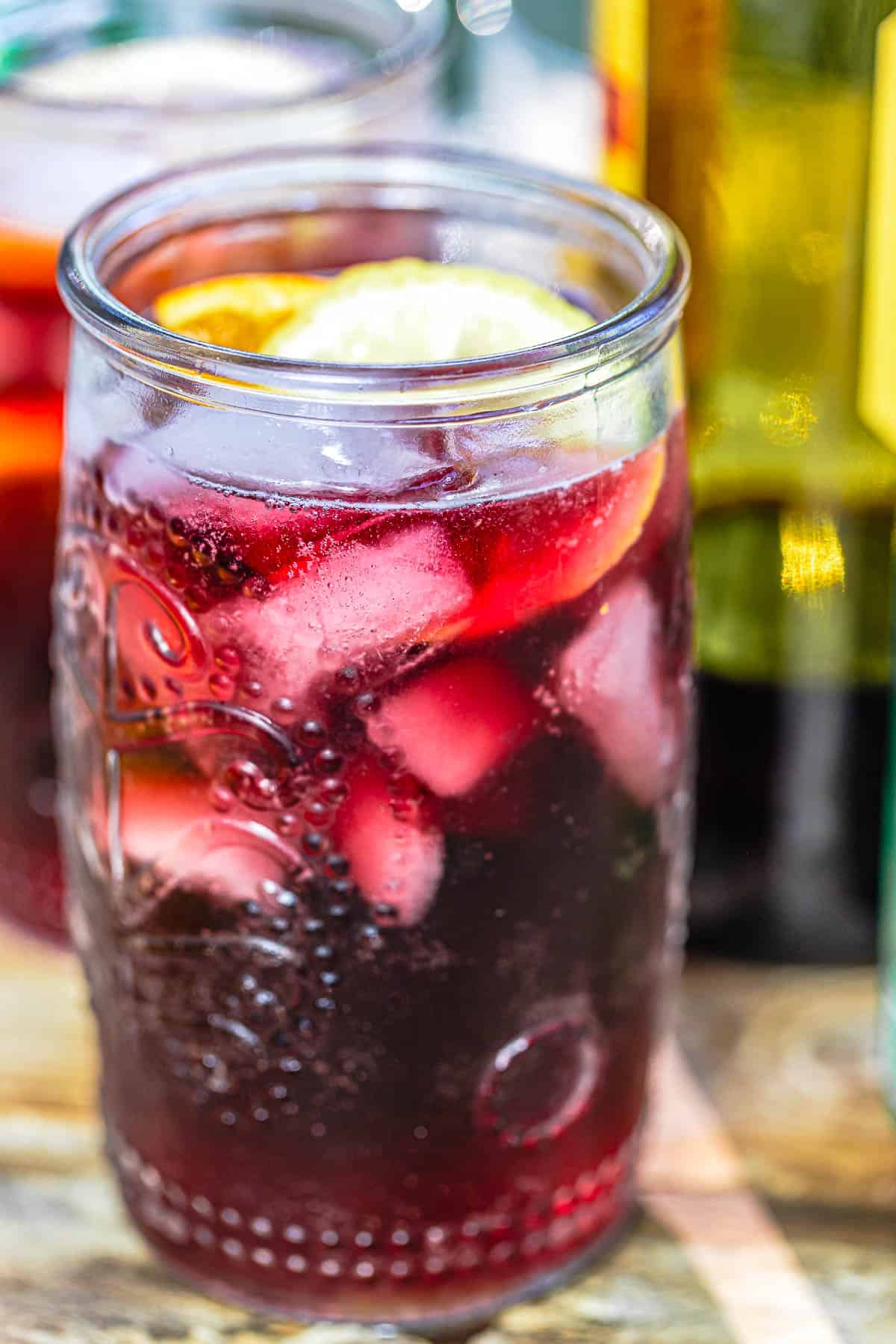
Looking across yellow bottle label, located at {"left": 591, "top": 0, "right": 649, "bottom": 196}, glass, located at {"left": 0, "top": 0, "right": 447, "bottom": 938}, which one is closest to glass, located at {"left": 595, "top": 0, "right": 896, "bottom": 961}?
yellow bottle label, located at {"left": 591, "top": 0, "right": 649, "bottom": 196}

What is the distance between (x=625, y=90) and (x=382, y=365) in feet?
1.06

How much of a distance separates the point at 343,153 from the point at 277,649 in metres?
0.22

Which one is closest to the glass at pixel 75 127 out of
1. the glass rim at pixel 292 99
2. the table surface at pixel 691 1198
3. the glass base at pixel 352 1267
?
the glass rim at pixel 292 99

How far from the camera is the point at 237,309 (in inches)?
26.0

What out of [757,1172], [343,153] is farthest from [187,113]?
[757,1172]

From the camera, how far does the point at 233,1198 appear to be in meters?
0.68

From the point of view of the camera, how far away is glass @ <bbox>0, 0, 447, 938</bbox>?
78cm

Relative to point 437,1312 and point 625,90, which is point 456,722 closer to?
point 437,1312

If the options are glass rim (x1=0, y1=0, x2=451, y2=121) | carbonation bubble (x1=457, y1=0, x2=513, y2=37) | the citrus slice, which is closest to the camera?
the citrus slice

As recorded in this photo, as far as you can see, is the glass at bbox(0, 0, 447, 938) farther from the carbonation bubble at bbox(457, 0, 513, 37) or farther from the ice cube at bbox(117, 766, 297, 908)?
the ice cube at bbox(117, 766, 297, 908)

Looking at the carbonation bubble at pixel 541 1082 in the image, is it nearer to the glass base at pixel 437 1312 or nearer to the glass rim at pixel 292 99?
the glass base at pixel 437 1312

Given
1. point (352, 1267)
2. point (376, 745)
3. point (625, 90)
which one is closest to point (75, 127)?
point (625, 90)

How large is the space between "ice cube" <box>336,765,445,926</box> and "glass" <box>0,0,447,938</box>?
0.97ft

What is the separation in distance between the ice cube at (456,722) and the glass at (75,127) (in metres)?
0.29
